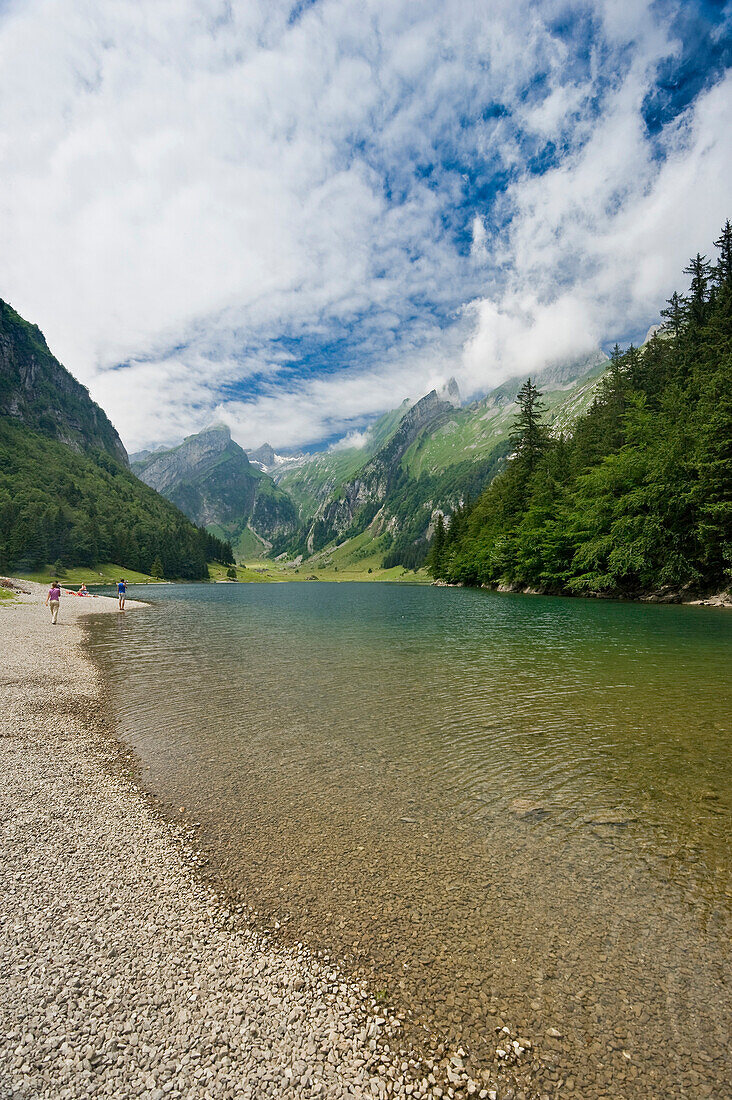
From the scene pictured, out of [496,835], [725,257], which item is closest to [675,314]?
[725,257]

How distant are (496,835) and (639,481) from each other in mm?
76388

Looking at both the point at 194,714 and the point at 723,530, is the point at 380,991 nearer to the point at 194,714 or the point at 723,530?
the point at 194,714

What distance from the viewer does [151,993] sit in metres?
5.99

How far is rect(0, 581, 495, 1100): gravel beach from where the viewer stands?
16.2ft

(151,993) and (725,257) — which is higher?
(725,257)

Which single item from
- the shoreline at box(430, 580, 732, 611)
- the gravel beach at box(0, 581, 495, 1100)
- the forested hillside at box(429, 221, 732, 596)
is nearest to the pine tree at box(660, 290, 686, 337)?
the forested hillside at box(429, 221, 732, 596)

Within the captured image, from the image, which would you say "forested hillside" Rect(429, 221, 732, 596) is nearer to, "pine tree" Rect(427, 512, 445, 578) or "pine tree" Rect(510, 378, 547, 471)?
"pine tree" Rect(510, 378, 547, 471)

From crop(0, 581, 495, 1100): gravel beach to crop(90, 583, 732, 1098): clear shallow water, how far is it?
2.46ft

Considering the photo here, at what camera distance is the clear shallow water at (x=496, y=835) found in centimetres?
590

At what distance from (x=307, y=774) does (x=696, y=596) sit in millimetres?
68331

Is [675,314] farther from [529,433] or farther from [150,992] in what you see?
[150,992]

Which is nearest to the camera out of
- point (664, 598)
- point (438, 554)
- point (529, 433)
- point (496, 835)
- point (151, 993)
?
point (151, 993)

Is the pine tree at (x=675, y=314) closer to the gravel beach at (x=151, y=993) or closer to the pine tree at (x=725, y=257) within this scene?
the pine tree at (x=725, y=257)

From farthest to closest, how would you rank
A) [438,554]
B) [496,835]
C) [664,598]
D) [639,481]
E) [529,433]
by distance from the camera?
[438,554] < [529,433] < [639,481] < [664,598] < [496,835]
